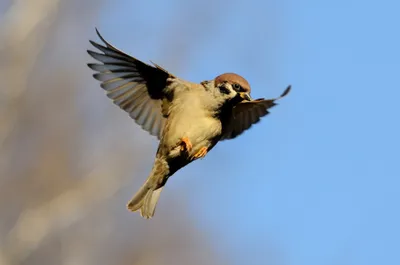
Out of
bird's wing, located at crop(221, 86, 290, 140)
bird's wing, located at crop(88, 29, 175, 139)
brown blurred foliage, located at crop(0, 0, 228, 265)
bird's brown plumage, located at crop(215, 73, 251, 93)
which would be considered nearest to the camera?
bird's brown plumage, located at crop(215, 73, 251, 93)

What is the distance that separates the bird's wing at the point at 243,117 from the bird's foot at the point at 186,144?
20 cm

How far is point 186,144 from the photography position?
4473 mm

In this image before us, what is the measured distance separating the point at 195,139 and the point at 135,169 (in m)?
5.34

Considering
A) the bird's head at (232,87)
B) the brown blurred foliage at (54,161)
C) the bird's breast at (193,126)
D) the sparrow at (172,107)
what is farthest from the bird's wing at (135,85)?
the brown blurred foliage at (54,161)

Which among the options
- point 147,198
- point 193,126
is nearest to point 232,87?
point 193,126

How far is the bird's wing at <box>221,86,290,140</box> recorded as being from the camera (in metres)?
4.60

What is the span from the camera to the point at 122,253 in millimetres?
12453

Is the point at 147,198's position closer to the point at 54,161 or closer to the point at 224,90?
the point at 224,90

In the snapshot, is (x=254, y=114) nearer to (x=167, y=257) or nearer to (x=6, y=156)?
(x=6, y=156)

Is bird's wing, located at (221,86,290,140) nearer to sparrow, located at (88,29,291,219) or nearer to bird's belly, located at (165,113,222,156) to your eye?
sparrow, located at (88,29,291,219)

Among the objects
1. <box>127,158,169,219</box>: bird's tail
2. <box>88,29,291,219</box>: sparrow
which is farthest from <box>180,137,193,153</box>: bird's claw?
<box>127,158,169,219</box>: bird's tail

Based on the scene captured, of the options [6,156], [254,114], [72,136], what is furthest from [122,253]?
[254,114]

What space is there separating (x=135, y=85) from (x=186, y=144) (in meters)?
0.51

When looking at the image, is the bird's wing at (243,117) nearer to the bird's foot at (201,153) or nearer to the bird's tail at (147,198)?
the bird's foot at (201,153)
